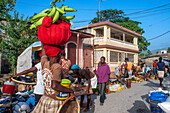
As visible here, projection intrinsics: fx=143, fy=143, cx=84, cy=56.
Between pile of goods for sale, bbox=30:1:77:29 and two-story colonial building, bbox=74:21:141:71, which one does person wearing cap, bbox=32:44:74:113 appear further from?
two-story colonial building, bbox=74:21:141:71

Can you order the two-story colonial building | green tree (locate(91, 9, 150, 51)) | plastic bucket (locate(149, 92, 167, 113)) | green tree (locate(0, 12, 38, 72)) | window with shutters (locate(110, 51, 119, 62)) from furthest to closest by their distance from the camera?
green tree (locate(91, 9, 150, 51))
window with shutters (locate(110, 51, 119, 62))
the two-story colonial building
green tree (locate(0, 12, 38, 72))
plastic bucket (locate(149, 92, 167, 113))

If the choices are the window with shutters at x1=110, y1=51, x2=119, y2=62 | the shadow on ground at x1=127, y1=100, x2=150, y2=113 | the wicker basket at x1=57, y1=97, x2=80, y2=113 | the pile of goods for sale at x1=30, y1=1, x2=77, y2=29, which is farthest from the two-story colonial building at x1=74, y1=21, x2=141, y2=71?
the wicker basket at x1=57, y1=97, x2=80, y2=113

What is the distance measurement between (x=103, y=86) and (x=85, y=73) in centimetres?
123

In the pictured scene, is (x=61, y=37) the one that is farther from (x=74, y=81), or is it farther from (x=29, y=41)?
(x=29, y=41)

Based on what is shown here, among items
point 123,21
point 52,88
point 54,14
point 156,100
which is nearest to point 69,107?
point 52,88

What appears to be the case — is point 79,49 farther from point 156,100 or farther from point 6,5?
point 156,100

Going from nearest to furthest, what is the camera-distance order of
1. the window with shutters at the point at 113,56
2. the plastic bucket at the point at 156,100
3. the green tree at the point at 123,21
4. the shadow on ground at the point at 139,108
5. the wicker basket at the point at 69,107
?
the wicker basket at the point at 69,107 < the plastic bucket at the point at 156,100 < the shadow on ground at the point at 139,108 < the window with shutters at the point at 113,56 < the green tree at the point at 123,21

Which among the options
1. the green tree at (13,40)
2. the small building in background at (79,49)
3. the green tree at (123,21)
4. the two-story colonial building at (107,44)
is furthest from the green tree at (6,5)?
the green tree at (123,21)

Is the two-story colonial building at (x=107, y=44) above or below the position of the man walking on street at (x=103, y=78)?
above

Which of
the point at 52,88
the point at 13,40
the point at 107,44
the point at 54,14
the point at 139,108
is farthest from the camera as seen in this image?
the point at 107,44

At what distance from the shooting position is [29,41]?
8945 mm

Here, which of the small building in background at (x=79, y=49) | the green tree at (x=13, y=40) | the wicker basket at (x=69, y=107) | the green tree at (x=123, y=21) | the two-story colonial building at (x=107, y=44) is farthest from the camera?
the green tree at (x=123, y=21)

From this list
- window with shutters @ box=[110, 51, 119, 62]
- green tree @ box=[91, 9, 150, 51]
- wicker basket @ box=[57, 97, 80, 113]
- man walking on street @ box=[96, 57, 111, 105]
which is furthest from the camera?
green tree @ box=[91, 9, 150, 51]

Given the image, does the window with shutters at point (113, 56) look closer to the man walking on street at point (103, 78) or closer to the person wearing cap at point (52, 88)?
the man walking on street at point (103, 78)
